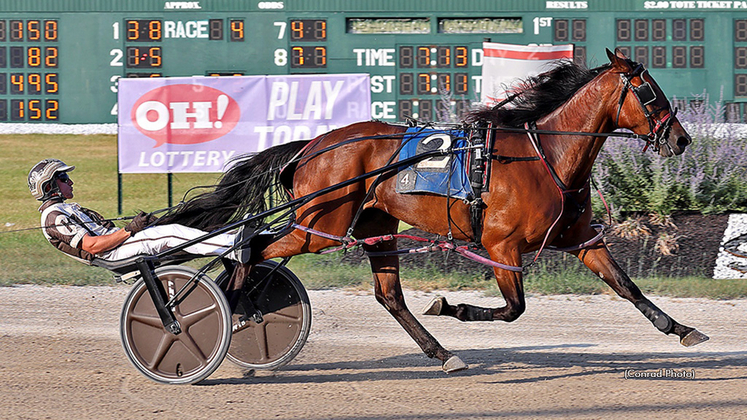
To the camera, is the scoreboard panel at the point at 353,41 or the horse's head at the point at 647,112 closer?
the horse's head at the point at 647,112

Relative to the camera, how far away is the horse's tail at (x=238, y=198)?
226 inches

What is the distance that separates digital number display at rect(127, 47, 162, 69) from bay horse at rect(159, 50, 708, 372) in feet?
34.0

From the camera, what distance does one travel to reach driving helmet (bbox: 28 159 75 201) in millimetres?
5105

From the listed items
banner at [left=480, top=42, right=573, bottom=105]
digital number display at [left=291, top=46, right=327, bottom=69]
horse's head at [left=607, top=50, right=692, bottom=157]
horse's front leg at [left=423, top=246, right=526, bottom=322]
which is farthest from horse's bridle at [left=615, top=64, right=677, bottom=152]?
digital number display at [left=291, top=46, right=327, bottom=69]

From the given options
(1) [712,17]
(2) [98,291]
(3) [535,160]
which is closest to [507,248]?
(3) [535,160]

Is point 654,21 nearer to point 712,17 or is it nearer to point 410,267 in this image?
point 712,17

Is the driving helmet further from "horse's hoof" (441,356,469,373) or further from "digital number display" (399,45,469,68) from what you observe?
"digital number display" (399,45,469,68)

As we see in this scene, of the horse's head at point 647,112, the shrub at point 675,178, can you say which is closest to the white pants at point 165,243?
the horse's head at point 647,112

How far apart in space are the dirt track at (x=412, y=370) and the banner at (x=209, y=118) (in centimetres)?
359

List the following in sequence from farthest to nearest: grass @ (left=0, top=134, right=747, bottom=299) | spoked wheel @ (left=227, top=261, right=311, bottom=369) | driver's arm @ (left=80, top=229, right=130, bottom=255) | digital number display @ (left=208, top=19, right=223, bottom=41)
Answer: digital number display @ (left=208, top=19, right=223, bottom=41) < grass @ (left=0, top=134, right=747, bottom=299) < spoked wheel @ (left=227, top=261, right=311, bottom=369) < driver's arm @ (left=80, top=229, right=130, bottom=255)

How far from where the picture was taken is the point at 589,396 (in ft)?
15.7

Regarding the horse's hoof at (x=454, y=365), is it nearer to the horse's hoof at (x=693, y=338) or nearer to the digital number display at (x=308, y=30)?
the horse's hoof at (x=693, y=338)

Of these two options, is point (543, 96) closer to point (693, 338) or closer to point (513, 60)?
point (693, 338)

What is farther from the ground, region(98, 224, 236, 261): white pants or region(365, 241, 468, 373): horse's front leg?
region(98, 224, 236, 261): white pants
